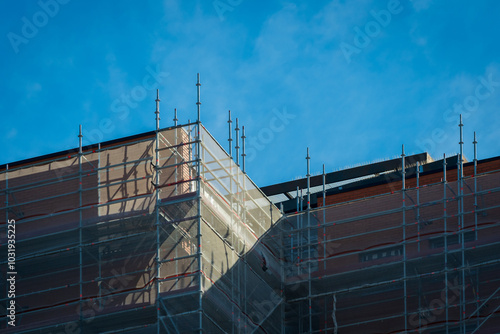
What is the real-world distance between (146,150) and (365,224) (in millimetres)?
7185

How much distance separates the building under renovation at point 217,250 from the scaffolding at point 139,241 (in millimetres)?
39

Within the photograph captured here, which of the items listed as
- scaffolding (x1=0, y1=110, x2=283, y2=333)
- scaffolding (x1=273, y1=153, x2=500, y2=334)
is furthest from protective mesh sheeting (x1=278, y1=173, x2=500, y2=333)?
scaffolding (x1=0, y1=110, x2=283, y2=333)

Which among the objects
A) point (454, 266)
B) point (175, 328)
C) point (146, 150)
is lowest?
point (175, 328)

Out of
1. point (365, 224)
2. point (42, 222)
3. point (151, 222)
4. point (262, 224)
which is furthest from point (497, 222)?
point (42, 222)

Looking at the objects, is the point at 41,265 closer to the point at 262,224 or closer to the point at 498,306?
the point at 262,224

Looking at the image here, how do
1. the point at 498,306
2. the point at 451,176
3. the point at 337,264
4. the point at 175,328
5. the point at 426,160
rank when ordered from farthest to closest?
the point at 426,160 < the point at 451,176 < the point at 337,264 < the point at 498,306 < the point at 175,328

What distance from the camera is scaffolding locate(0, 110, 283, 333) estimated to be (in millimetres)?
29297

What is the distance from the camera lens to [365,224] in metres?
34.1

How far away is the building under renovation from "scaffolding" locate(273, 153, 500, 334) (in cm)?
4

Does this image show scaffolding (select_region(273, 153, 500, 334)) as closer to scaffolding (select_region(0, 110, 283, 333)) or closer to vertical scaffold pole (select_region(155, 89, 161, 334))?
scaffolding (select_region(0, 110, 283, 333))

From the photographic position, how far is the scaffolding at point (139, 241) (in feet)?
96.1

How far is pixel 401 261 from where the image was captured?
3181cm

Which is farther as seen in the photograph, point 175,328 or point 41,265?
point 41,265

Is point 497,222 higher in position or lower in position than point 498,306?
higher
